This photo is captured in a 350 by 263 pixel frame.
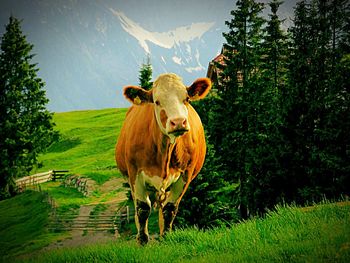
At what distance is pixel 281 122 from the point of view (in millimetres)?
19891

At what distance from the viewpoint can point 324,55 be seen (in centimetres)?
2259

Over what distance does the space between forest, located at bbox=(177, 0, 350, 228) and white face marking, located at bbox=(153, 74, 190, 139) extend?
10032 mm

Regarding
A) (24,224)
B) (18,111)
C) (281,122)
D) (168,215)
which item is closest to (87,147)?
(18,111)

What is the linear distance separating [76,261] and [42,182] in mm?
49554

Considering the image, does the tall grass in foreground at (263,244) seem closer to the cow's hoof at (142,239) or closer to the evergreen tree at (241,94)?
the cow's hoof at (142,239)

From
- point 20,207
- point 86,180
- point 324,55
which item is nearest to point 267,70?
point 324,55

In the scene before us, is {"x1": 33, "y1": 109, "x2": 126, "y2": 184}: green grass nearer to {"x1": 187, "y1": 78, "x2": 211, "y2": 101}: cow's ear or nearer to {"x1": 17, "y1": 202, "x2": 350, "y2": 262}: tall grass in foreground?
{"x1": 17, "y1": 202, "x2": 350, "y2": 262}: tall grass in foreground

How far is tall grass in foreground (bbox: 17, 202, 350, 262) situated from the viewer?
464 centimetres

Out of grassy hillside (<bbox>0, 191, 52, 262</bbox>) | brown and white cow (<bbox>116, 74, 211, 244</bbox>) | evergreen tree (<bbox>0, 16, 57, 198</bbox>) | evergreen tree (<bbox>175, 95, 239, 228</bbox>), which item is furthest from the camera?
evergreen tree (<bbox>0, 16, 57, 198</bbox>)

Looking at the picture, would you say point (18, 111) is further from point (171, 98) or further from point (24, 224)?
point (171, 98)

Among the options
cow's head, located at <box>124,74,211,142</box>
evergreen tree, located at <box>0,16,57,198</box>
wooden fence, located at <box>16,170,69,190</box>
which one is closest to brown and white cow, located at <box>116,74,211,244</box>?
cow's head, located at <box>124,74,211,142</box>

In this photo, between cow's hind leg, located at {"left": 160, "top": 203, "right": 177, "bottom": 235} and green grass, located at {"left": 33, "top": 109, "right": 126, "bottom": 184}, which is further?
green grass, located at {"left": 33, "top": 109, "right": 126, "bottom": 184}

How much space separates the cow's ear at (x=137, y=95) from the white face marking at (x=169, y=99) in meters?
0.29

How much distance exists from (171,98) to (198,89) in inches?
29.4
